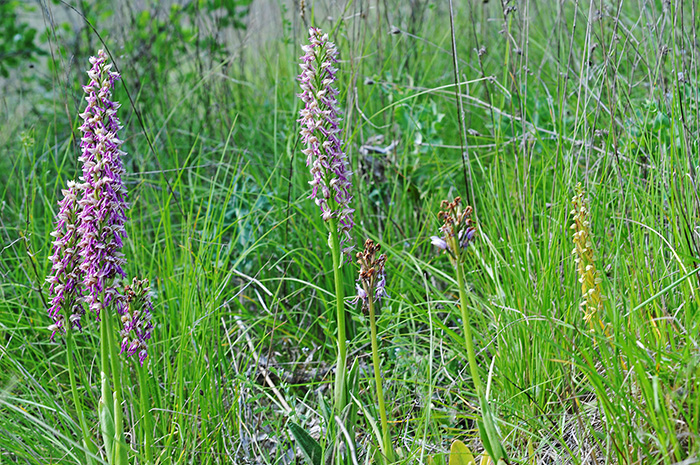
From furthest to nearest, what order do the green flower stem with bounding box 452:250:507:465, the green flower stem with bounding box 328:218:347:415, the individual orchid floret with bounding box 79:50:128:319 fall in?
the green flower stem with bounding box 328:218:347:415, the individual orchid floret with bounding box 79:50:128:319, the green flower stem with bounding box 452:250:507:465

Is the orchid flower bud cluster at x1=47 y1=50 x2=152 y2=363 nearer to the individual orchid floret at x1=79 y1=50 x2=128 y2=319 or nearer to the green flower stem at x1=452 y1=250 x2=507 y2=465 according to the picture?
the individual orchid floret at x1=79 y1=50 x2=128 y2=319

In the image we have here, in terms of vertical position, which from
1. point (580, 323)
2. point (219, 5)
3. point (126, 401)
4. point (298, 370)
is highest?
point (219, 5)

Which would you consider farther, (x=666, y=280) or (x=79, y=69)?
(x=79, y=69)

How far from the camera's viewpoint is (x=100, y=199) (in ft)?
5.24

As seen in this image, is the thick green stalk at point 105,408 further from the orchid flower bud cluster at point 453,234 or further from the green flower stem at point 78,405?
the orchid flower bud cluster at point 453,234

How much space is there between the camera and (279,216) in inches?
113

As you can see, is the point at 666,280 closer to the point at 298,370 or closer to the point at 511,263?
the point at 511,263

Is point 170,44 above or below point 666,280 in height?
above

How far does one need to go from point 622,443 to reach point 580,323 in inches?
20.6

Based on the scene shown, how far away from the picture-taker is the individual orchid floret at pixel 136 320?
1777 millimetres

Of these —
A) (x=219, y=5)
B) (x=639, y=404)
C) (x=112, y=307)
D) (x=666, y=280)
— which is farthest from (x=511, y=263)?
(x=219, y=5)

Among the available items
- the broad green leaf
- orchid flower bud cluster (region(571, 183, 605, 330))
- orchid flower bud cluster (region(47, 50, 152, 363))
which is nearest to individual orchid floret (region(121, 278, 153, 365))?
orchid flower bud cluster (region(47, 50, 152, 363))

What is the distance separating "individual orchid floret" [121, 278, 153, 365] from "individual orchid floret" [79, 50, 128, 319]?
0.12 m

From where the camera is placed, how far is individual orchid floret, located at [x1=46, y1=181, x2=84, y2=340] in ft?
5.34
